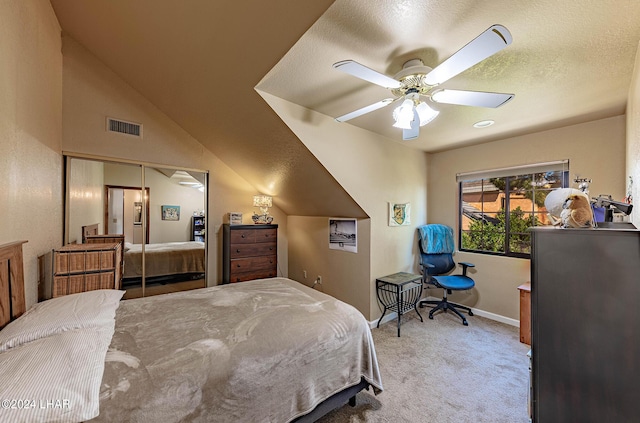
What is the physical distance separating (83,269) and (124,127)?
71.8 inches

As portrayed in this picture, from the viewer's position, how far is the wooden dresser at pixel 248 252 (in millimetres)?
3713

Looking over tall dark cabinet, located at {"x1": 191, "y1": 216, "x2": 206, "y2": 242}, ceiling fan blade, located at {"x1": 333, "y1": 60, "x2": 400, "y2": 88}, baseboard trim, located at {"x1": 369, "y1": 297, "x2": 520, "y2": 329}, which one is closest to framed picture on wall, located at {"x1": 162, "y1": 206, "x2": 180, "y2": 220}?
tall dark cabinet, located at {"x1": 191, "y1": 216, "x2": 206, "y2": 242}

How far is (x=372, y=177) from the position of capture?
3.31 meters

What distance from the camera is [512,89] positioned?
6.84ft

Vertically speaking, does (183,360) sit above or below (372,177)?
below

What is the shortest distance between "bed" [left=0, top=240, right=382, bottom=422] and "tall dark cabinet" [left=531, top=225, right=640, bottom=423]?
40.2 inches

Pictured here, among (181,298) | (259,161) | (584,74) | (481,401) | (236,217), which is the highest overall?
(584,74)

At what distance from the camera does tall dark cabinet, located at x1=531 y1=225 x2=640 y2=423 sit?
101cm

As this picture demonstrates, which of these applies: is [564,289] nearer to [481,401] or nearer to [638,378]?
[638,378]

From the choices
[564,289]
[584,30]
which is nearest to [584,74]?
[584,30]

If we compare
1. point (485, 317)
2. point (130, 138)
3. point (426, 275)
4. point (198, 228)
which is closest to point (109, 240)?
point (198, 228)

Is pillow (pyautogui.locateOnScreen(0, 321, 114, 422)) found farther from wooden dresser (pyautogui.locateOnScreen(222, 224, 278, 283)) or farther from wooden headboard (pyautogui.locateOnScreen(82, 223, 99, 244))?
wooden dresser (pyautogui.locateOnScreen(222, 224, 278, 283))

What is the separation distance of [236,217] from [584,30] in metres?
3.94

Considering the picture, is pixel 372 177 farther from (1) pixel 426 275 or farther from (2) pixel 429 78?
(2) pixel 429 78
